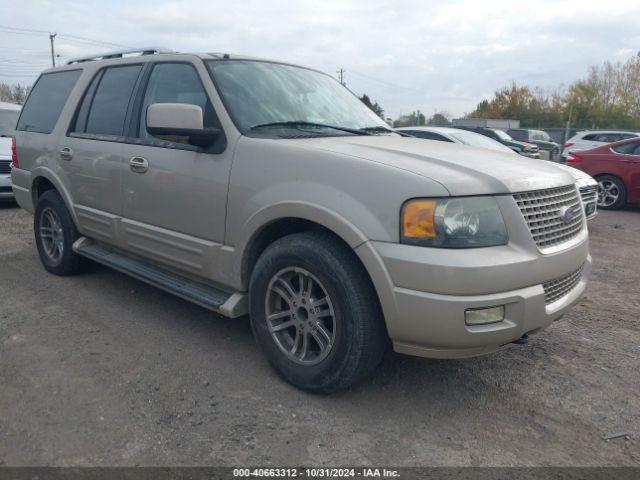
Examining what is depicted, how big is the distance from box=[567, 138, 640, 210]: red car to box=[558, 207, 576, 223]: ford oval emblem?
27.4 ft

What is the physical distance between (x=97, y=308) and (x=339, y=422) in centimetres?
249

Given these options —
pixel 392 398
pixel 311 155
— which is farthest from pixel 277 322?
pixel 311 155

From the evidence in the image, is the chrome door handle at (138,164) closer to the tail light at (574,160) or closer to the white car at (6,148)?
the white car at (6,148)

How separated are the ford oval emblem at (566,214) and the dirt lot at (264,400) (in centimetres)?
99

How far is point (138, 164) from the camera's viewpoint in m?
3.92

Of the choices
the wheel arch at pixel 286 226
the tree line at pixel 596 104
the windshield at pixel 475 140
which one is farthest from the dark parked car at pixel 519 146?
the tree line at pixel 596 104

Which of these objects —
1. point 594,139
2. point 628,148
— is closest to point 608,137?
point 594,139

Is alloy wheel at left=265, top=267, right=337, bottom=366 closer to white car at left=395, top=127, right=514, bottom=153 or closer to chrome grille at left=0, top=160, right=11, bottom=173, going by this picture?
white car at left=395, top=127, right=514, bottom=153

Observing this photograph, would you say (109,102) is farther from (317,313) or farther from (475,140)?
(475,140)

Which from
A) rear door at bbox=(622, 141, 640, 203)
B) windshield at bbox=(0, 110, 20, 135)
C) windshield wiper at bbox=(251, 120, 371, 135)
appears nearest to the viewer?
windshield wiper at bbox=(251, 120, 371, 135)

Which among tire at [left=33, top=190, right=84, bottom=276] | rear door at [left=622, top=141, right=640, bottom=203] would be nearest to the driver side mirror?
tire at [left=33, top=190, right=84, bottom=276]

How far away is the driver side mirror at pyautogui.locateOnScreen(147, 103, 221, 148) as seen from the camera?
3283mm

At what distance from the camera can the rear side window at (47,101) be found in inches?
199

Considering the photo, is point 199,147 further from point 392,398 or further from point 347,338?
point 392,398
